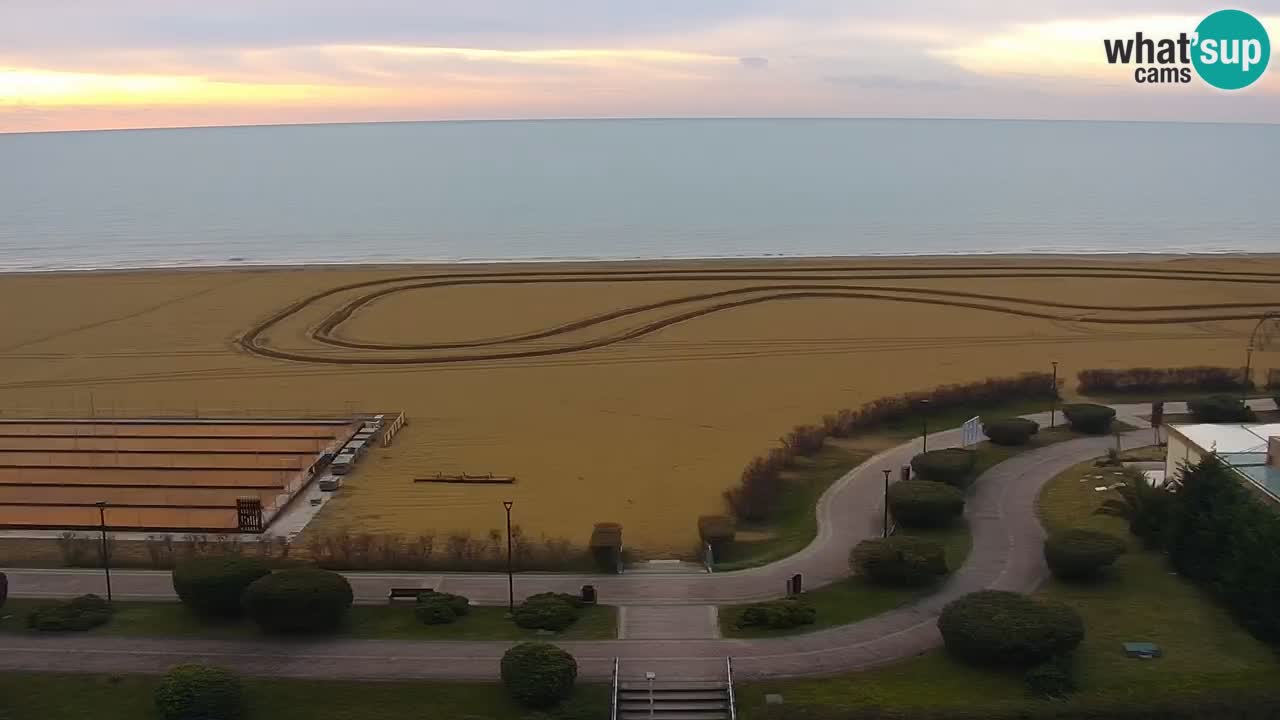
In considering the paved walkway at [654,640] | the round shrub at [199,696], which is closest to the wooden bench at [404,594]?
the paved walkway at [654,640]

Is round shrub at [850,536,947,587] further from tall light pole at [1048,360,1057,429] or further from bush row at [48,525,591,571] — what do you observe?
tall light pole at [1048,360,1057,429]

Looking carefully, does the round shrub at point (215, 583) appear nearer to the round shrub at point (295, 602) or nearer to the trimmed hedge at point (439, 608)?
the round shrub at point (295, 602)

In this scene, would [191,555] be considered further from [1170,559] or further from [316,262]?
[316,262]

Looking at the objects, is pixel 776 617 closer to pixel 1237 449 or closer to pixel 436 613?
pixel 436 613

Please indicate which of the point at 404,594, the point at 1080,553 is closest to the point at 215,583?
the point at 404,594

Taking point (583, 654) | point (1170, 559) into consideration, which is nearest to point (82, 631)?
point (583, 654)
